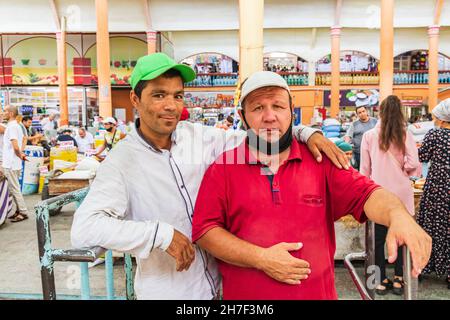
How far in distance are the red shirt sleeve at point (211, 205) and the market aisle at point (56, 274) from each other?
2.28m

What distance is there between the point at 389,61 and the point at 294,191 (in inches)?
435

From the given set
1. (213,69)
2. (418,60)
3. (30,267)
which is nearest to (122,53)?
(213,69)

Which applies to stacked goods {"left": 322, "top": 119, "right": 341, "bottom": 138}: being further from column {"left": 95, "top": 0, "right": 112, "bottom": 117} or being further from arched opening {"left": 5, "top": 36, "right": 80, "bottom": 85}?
arched opening {"left": 5, "top": 36, "right": 80, "bottom": 85}

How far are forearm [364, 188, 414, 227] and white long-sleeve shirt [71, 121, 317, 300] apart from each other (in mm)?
341

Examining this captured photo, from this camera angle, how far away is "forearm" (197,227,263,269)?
138 centimetres

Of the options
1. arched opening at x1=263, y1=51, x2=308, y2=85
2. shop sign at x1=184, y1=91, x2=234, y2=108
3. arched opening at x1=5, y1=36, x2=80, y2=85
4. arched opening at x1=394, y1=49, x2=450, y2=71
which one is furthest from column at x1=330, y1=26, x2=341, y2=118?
arched opening at x1=5, y1=36, x2=80, y2=85

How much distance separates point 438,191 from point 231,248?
8.45 feet

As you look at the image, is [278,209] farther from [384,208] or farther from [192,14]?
[192,14]

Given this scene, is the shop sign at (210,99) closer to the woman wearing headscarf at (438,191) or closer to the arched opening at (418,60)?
the arched opening at (418,60)

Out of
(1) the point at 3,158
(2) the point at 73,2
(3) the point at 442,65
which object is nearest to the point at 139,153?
(1) the point at 3,158

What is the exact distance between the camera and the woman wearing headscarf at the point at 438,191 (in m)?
3.26

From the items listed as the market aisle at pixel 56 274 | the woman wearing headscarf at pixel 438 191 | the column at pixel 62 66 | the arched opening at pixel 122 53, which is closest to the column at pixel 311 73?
the arched opening at pixel 122 53

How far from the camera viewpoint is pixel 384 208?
1290 millimetres
